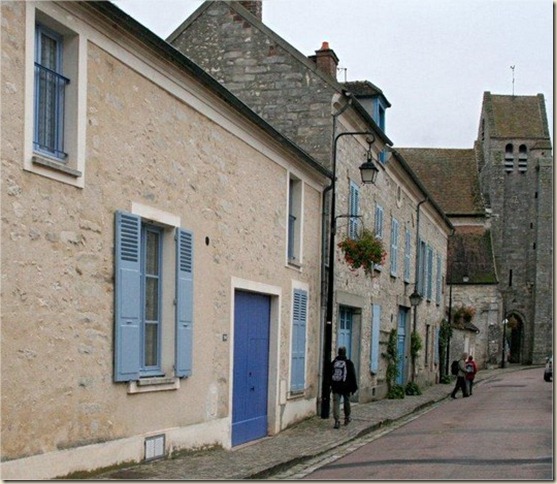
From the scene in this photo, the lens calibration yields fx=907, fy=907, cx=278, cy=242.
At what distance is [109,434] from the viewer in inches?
342

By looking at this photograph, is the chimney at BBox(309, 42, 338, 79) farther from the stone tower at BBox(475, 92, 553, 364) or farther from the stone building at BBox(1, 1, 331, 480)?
the stone tower at BBox(475, 92, 553, 364)

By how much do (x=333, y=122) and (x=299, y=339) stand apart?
14.3 ft

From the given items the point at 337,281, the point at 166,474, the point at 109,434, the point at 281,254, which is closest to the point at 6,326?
the point at 109,434

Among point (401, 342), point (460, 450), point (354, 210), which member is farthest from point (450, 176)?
point (460, 450)

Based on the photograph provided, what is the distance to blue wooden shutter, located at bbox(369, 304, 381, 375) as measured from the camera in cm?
2111

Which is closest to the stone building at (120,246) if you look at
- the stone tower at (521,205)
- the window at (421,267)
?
the window at (421,267)

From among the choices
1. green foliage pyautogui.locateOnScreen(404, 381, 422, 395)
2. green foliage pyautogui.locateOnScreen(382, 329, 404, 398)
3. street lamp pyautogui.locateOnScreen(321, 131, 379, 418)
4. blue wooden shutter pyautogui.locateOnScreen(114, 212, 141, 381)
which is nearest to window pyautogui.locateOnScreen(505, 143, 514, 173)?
green foliage pyautogui.locateOnScreen(404, 381, 422, 395)

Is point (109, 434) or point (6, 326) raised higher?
point (6, 326)

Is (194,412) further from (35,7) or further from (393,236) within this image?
(393,236)

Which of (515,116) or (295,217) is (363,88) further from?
(515,116)

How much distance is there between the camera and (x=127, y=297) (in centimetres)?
891

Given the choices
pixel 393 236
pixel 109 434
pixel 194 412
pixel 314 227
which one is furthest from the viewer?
pixel 393 236

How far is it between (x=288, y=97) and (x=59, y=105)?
9.92 metres

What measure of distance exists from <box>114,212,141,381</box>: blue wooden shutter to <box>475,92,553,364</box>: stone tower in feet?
191
